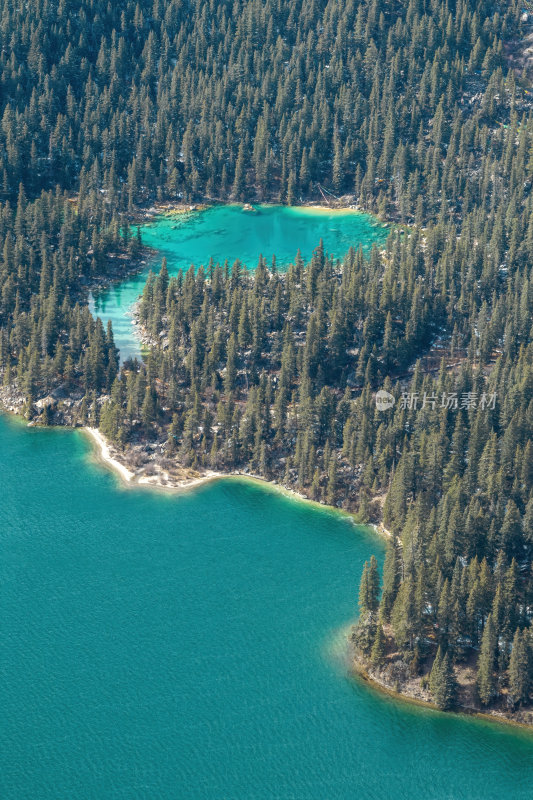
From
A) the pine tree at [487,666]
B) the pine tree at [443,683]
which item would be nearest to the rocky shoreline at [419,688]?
the pine tree at [443,683]

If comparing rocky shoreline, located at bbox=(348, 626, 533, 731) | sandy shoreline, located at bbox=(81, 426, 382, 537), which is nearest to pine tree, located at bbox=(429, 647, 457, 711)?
rocky shoreline, located at bbox=(348, 626, 533, 731)

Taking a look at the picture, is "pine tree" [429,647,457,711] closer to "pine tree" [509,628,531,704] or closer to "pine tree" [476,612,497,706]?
"pine tree" [476,612,497,706]

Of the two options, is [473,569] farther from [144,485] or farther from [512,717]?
[144,485]

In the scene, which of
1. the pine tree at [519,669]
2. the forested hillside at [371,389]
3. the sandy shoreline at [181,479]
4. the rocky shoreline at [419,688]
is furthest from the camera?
the sandy shoreline at [181,479]

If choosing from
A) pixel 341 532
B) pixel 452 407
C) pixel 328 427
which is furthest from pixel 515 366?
pixel 341 532

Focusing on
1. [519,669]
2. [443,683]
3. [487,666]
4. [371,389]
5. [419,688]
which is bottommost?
[419,688]

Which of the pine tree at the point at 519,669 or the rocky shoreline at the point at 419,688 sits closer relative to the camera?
the pine tree at the point at 519,669

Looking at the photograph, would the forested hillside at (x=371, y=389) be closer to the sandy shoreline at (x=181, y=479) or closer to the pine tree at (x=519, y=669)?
the pine tree at (x=519, y=669)

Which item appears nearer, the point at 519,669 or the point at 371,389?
the point at 519,669

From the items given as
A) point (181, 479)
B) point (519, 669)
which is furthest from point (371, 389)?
point (519, 669)

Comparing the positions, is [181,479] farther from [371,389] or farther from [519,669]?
[519,669]

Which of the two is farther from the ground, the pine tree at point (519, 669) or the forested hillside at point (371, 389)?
the forested hillside at point (371, 389)
